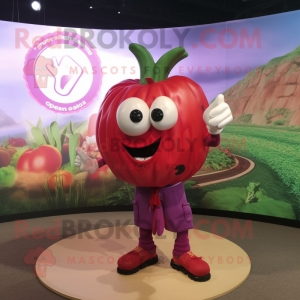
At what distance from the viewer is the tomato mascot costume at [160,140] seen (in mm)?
2061

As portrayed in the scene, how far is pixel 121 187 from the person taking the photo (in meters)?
4.44

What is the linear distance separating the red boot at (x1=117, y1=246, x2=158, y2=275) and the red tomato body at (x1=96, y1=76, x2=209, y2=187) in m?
0.63

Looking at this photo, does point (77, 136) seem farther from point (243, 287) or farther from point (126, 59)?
point (243, 287)

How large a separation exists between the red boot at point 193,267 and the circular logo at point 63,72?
8.28 feet

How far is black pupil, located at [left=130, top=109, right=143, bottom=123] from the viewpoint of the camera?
2031mm

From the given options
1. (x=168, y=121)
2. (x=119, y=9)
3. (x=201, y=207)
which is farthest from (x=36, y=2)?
(x=201, y=207)

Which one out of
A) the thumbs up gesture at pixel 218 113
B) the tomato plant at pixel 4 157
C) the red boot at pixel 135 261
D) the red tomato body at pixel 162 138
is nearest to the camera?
the thumbs up gesture at pixel 218 113

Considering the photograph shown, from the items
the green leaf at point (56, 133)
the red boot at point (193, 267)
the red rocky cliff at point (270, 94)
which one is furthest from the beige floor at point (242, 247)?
the red rocky cliff at point (270, 94)

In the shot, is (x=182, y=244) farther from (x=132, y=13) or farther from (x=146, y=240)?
(x=132, y=13)

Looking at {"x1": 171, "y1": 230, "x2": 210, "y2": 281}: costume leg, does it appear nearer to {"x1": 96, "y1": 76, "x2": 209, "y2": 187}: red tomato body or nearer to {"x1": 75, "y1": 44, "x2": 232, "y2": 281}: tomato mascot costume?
{"x1": 75, "y1": 44, "x2": 232, "y2": 281}: tomato mascot costume

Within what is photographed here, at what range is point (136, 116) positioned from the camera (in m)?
2.03

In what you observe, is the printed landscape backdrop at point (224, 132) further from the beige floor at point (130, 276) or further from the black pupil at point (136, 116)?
the black pupil at point (136, 116)

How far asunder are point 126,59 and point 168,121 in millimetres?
2576

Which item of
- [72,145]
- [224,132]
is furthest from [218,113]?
[72,145]
